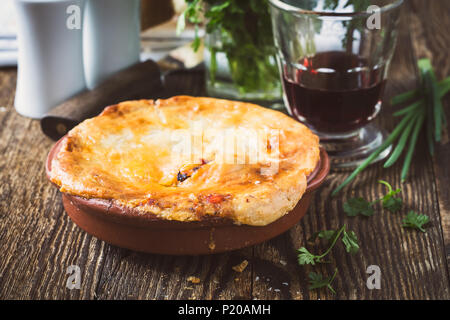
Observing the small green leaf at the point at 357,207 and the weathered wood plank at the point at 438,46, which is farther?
the weathered wood plank at the point at 438,46

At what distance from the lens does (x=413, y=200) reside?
5.70ft

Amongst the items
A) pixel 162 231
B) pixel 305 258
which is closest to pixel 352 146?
pixel 305 258

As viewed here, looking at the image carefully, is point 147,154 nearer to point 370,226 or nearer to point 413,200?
point 370,226

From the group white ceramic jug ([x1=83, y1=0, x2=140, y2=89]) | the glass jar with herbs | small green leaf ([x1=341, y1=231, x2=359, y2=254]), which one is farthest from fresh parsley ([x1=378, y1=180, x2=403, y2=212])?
white ceramic jug ([x1=83, y1=0, x2=140, y2=89])

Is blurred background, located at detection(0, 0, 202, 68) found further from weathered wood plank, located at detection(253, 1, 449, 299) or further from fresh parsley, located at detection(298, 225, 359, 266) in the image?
fresh parsley, located at detection(298, 225, 359, 266)

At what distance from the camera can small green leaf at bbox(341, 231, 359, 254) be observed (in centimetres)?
148

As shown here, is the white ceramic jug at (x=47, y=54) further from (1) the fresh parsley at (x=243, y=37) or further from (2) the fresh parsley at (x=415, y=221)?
(2) the fresh parsley at (x=415, y=221)

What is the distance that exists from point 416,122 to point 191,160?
92cm

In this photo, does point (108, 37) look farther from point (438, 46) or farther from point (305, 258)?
point (438, 46)

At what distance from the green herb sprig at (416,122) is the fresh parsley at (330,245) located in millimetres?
241

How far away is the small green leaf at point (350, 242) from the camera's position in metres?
1.48

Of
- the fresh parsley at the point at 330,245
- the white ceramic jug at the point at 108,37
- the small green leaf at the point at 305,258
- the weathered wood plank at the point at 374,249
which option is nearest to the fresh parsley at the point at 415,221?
the weathered wood plank at the point at 374,249

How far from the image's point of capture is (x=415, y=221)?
5.26 ft
